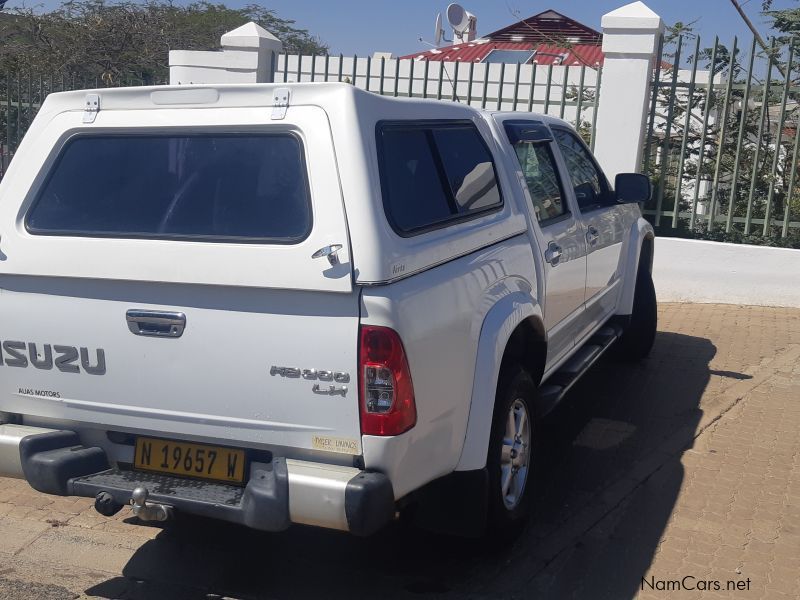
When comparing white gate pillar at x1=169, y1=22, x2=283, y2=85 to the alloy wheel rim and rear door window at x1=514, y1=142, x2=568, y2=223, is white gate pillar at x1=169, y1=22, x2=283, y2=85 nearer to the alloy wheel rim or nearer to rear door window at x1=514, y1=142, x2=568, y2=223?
rear door window at x1=514, y1=142, x2=568, y2=223

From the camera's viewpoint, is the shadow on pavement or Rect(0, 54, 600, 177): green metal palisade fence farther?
Rect(0, 54, 600, 177): green metal palisade fence

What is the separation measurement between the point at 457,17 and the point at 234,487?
2029cm

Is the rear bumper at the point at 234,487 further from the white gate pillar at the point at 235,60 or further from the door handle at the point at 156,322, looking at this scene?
the white gate pillar at the point at 235,60

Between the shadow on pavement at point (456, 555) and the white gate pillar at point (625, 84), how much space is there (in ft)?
16.4

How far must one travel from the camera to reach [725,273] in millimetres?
9617

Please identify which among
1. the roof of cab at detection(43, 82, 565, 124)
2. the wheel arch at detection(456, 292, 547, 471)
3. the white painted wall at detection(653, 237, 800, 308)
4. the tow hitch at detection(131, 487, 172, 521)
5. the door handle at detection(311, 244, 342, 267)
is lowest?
the white painted wall at detection(653, 237, 800, 308)

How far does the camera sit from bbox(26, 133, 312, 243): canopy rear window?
3.35 meters

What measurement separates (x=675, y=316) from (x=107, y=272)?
6.86m

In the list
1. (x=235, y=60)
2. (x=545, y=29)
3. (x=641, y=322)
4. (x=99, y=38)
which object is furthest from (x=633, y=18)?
(x=545, y=29)

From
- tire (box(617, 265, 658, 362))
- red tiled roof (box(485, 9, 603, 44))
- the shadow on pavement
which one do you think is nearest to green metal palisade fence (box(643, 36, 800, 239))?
tire (box(617, 265, 658, 362))

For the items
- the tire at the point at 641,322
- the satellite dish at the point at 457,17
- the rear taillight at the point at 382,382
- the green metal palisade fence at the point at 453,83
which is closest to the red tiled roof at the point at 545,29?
the satellite dish at the point at 457,17

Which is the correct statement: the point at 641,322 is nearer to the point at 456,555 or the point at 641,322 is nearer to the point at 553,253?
the point at 553,253

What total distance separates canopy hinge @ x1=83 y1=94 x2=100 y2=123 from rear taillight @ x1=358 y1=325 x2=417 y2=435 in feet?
4.94

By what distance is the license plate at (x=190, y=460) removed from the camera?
3.41 meters
